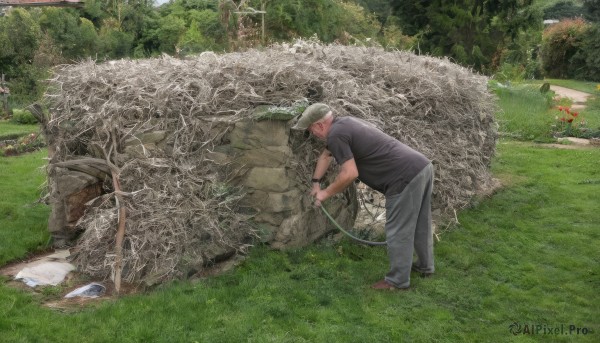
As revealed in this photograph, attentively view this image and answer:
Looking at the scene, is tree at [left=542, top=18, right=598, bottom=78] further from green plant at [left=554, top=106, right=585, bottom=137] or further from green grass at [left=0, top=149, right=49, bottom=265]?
green grass at [left=0, top=149, right=49, bottom=265]

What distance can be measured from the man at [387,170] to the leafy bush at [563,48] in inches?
998

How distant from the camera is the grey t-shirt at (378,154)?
220 inches

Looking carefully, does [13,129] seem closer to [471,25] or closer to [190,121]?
[190,121]

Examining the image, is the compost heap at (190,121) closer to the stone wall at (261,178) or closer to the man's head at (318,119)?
the stone wall at (261,178)

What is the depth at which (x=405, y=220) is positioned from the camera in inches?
224

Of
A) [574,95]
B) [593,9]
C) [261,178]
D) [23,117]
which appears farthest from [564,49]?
[261,178]

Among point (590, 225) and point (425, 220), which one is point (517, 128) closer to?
point (590, 225)

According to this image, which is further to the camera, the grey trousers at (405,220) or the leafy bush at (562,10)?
the leafy bush at (562,10)

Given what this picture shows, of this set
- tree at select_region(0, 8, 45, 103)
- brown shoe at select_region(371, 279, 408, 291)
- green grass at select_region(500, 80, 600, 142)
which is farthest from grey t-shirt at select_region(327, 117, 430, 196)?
tree at select_region(0, 8, 45, 103)

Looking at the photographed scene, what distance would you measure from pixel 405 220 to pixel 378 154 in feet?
2.25

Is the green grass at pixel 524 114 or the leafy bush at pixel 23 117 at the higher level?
the green grass at pixel 524 114

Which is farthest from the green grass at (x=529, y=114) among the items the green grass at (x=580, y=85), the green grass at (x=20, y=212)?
the green grass at (x=20, y=212)

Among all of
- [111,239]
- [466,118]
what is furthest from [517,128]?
[111,239]

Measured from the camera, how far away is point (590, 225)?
322 inches
